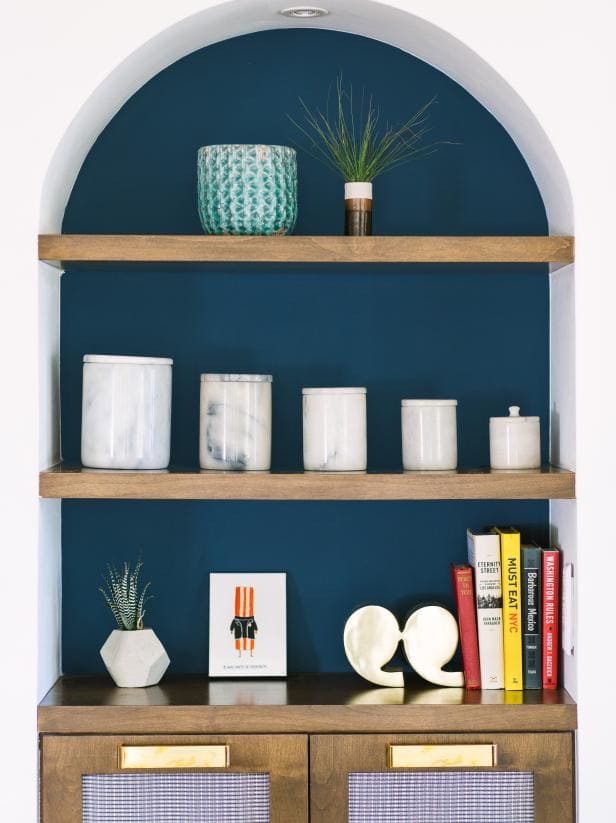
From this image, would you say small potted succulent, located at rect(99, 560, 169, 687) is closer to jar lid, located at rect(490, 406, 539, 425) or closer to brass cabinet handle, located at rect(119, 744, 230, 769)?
brass cabinet handle, located at rect(119, 744, 230, 769)

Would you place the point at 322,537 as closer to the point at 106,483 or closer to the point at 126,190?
the point at 106,483

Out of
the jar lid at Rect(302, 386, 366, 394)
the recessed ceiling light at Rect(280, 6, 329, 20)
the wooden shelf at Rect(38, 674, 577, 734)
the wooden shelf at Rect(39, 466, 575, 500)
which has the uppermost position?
the recessed ceiling light at Rect(280, 6, 329, 20)

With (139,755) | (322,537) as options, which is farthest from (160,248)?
(139,755)

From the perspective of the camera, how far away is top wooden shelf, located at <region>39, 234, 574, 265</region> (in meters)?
2.12

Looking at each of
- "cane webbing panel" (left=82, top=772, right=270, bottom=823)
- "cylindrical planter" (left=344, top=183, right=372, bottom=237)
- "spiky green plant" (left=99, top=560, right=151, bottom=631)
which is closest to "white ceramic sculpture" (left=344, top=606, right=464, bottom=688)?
"cane webbing panel" (left=82, top=772, right=270, bottom=823)

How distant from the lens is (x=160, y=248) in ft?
6.96

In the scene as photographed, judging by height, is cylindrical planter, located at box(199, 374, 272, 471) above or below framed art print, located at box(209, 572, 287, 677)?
above

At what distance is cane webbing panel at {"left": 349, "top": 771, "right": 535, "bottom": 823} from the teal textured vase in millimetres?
1066

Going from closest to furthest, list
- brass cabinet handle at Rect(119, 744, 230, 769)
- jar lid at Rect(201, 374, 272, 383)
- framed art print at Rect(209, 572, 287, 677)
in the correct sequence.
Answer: brass cabinet handle at Rect(119, 744, 230, 769), jar lid at Rect(201, 374, 272, 383), framed art print at Rect(209, 572, 287, 677)

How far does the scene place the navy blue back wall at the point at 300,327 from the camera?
240 cm

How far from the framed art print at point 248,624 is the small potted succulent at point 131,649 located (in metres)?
0.13

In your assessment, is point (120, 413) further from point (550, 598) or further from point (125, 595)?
point (550, 598)

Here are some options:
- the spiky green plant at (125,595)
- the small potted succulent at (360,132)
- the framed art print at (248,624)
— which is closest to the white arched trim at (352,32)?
the small potted succulent at (360,132)

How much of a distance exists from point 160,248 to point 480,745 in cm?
111
